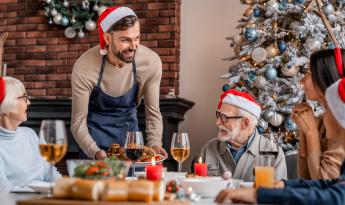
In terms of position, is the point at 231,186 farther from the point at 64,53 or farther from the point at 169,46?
the point at 64,53

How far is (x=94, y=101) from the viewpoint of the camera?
138 inches

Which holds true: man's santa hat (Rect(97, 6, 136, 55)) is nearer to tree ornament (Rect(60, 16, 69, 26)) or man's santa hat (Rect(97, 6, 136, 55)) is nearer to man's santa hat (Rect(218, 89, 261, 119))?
man's santa hat (Rect(218, 89, 261, 119))

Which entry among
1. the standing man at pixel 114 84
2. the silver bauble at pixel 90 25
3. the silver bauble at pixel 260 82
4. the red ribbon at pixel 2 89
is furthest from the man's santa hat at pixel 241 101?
the silver bauble at pixel 90 25

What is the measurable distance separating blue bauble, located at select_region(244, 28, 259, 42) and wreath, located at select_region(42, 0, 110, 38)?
159 centimetres

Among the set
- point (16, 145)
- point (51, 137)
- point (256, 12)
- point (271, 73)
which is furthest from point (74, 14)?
point (51, 137)

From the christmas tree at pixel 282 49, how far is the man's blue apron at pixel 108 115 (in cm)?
124

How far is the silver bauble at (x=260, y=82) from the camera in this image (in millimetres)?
4457

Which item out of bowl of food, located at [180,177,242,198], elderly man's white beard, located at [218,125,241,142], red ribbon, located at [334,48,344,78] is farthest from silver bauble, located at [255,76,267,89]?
bowl of food, located at [180,177,242,198]

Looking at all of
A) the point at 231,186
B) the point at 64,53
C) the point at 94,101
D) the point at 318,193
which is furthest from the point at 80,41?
the point at 318,193

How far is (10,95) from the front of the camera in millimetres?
2830

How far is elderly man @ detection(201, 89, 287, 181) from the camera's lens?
288 centimetres

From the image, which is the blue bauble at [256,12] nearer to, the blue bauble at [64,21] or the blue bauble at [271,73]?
the blue bauble at [271,73]

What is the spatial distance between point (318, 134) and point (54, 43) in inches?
150

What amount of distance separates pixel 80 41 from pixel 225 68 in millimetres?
1412
